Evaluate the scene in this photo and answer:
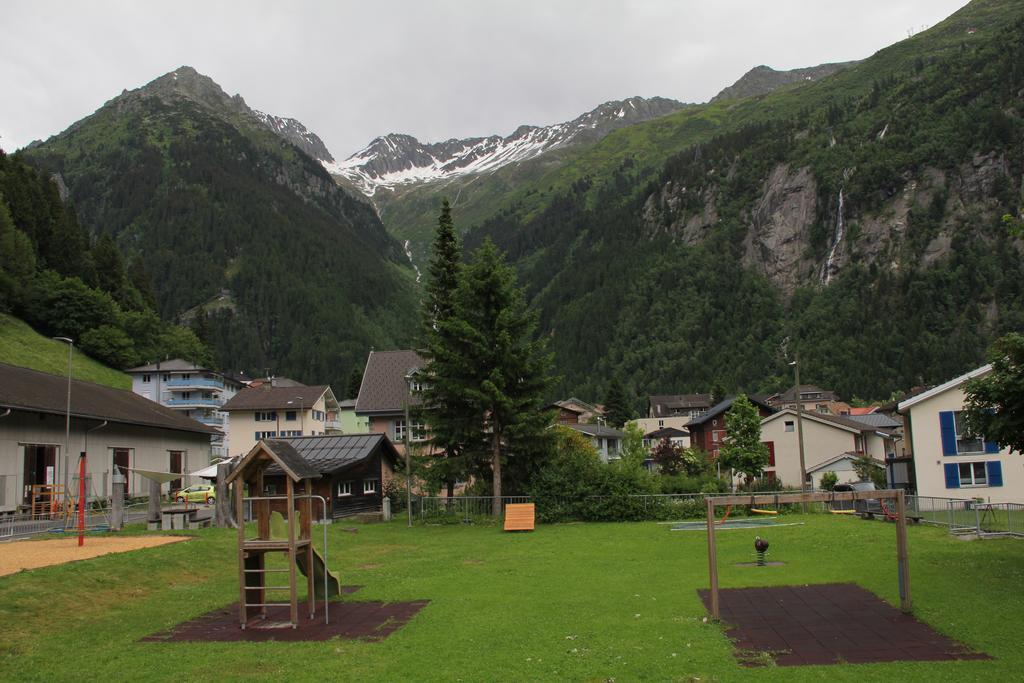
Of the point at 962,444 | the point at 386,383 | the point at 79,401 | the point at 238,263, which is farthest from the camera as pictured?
the point at 238,263

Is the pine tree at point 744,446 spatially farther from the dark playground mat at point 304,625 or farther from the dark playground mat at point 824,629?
the dark playground mat at point 304,625

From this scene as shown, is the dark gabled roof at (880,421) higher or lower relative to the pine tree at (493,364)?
lower

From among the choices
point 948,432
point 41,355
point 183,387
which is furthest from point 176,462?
point 183,387

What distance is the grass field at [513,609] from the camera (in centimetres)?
1032

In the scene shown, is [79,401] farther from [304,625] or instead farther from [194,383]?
[194,383]

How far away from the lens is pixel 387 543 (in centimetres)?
2736

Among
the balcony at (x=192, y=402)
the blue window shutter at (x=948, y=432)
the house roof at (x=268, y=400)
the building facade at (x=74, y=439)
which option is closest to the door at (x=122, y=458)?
the building facade at (x=74, y=439)

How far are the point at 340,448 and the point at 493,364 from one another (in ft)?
32.6

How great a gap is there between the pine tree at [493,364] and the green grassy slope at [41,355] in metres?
39.9

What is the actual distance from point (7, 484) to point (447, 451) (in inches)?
708

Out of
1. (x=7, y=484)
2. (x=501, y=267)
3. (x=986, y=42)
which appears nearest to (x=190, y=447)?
(x=7, y=484)

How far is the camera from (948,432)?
39312 millimetres

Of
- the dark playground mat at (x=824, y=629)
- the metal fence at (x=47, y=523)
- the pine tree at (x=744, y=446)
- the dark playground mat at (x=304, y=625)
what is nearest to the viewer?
the dark playground mat at (x=824, y=629)

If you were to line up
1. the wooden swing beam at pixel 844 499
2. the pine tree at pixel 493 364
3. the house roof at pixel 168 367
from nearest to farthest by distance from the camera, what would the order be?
1. the wooden swing beam at pixel 844 499
2. the pine tree at pixel 493 364
3. the house roof at pixel 168 367
